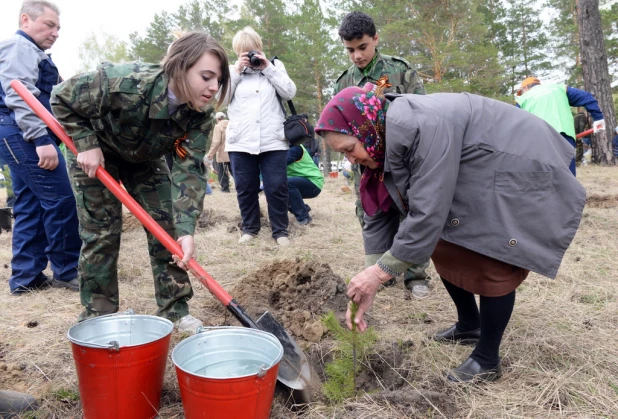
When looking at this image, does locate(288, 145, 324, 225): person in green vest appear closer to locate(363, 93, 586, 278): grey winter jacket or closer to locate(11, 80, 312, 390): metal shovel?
locate(11, 80, 312, 390): metal shovel

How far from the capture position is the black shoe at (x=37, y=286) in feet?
11.9

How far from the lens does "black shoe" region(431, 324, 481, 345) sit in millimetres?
2416

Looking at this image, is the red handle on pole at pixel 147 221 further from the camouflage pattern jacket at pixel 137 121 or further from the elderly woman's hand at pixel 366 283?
the elderly woman's hand at pixel 366 283

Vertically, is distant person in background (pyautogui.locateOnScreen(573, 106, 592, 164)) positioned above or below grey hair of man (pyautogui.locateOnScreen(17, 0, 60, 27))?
below

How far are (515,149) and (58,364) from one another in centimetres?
235

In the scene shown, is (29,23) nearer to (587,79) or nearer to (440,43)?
(587,79)

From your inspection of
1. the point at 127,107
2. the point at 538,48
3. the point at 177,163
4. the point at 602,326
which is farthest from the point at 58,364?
the point at 538,48

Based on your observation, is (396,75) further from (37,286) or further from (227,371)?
(37,286)

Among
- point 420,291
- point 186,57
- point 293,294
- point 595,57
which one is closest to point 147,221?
point 186,57

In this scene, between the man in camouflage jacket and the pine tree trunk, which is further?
the pine tree trunk

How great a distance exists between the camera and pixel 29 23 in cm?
322

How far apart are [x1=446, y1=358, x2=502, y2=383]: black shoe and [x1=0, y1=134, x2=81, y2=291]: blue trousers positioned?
2.93 meters

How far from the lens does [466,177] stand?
1.77m

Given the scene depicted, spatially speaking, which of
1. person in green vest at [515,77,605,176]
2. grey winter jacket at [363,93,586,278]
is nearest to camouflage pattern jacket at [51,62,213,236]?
grey winter jacket at [363,93,586,278]
